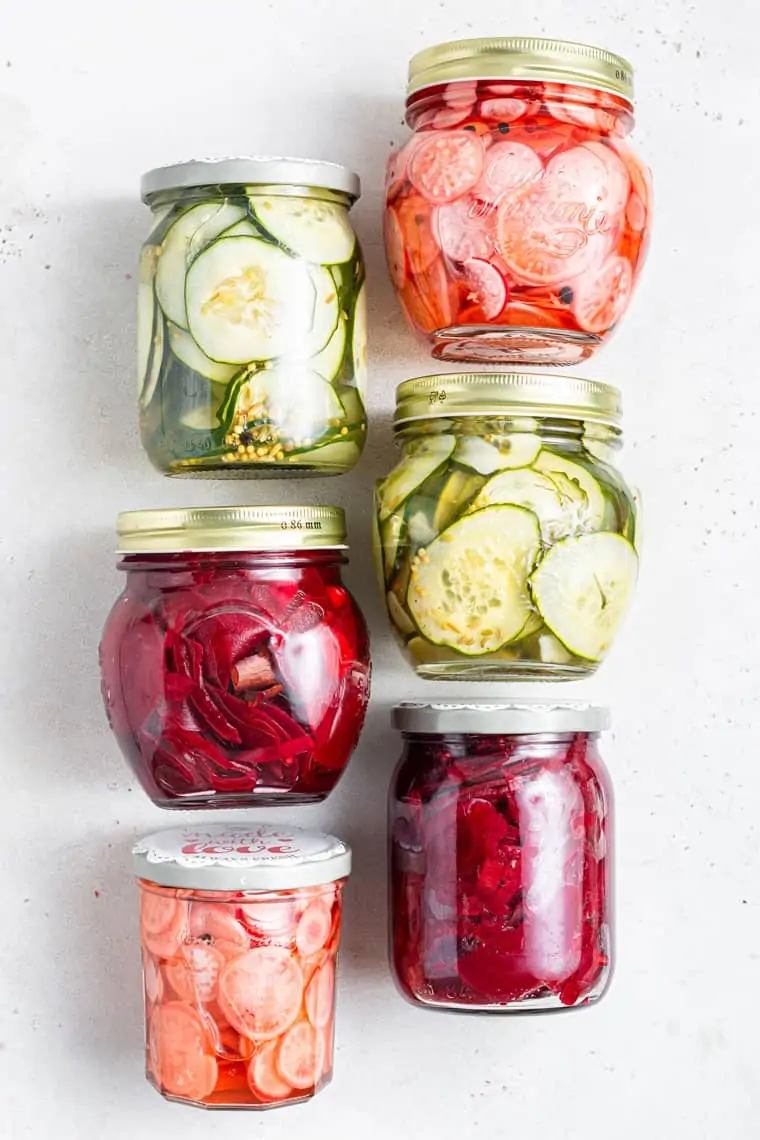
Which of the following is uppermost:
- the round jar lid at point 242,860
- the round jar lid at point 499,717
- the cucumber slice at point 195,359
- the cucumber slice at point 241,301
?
the cucumber slice at point 241,301

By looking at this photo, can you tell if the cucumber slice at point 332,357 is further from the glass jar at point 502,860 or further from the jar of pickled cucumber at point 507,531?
the glass jar at point 502,860

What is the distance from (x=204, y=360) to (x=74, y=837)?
0.40m

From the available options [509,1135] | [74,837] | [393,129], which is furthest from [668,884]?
[393,129]

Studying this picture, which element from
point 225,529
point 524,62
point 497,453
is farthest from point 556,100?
point 225,529

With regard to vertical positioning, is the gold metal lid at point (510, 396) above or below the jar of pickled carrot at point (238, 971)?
above

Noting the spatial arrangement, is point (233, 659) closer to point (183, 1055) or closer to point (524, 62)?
point (183, 1055)

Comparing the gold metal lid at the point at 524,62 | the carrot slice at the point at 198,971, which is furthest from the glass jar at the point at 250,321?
the carrot slice at the point at 198,971

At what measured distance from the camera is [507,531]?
3.14 ft

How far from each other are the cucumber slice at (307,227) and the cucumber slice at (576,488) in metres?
0.20

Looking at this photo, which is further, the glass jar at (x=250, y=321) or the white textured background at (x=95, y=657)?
the white textured background at (x=95, y=657)

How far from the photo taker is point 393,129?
1.14 metres

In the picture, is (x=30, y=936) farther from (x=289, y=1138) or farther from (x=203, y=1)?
(x=203, y=1)

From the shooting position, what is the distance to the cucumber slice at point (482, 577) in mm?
956

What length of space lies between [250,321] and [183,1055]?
49cm
